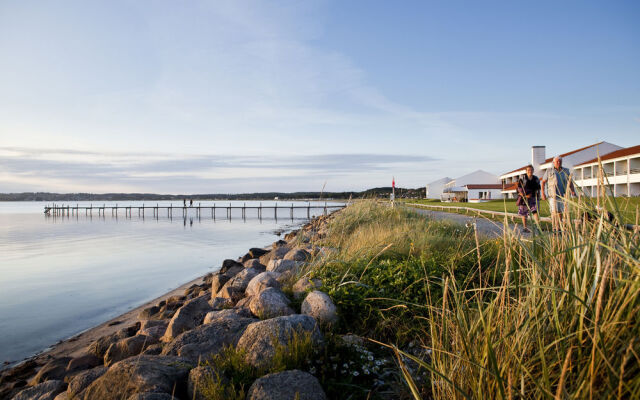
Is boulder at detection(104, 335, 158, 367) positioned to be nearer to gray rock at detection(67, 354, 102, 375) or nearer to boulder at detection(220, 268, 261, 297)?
gray rock at detection(67, 354, 102, 375)

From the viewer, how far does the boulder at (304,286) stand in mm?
4615

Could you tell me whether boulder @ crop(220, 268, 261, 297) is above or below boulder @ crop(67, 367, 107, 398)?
above

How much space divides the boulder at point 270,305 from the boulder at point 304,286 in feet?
0.91

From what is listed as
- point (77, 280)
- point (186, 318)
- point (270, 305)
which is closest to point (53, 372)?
point (186, 318)

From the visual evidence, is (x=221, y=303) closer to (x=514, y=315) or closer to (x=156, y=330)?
(x=156, y=330)

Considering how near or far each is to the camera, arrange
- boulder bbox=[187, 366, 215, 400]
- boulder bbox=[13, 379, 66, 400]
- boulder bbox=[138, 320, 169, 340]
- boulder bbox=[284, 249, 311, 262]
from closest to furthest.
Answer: boulder bbox=[187, 366, 215, 400] < boulder bbox=[13, 379, 66, 400] < boulder bbox=[138, 320, 169, 340] < boulder bbox=[284, 249, 311, 262]

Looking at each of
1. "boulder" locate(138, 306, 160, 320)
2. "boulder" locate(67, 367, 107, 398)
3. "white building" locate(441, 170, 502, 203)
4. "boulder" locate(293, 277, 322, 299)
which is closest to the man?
"boulder" locate(293, 277, 322, 299)

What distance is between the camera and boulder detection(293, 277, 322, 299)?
182 inches

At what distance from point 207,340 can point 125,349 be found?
6.28ft

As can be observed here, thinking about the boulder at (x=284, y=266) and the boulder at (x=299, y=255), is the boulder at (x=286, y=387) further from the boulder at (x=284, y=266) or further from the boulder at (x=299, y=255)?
the boulder at (x=299, y=255)

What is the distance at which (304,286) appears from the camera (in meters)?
4.76

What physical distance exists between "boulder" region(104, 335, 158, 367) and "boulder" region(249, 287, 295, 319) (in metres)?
1.74

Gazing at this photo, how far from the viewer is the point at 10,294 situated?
10875mm

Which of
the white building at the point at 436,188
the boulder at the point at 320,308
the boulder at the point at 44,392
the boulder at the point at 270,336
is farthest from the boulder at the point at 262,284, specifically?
the white building at the point at 436,188
